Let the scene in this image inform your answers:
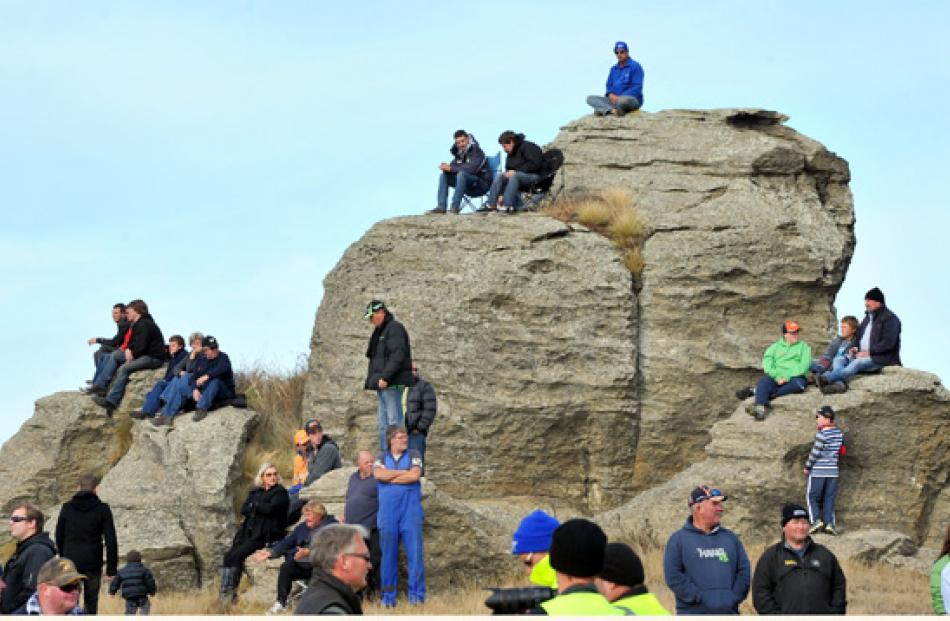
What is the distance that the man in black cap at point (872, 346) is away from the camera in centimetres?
2066

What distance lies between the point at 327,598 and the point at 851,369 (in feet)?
48.5

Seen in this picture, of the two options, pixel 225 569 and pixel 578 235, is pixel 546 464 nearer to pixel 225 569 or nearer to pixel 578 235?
pixel 578 235

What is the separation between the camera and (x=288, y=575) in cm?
1681

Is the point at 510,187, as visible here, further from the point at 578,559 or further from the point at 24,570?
the point at 578,559

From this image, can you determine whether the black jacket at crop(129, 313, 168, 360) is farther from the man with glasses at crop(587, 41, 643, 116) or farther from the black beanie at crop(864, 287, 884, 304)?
the black beanie at crop(864, 287, 884, 304)

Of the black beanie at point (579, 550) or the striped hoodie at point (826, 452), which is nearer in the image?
the black beanie at point (579, 550)

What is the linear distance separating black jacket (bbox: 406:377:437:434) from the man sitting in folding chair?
616 cm

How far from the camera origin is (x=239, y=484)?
A: 22688 mm

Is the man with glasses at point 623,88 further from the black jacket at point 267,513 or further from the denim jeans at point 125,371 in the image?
the black jacket at point 267,513

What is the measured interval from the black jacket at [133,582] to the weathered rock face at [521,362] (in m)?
6.68

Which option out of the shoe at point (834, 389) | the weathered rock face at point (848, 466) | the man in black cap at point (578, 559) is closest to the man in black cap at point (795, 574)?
the man in black cap at point (578, 559)

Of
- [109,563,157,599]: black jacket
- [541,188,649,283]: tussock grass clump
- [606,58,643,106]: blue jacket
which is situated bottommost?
[109,563,157,599]: black jacket

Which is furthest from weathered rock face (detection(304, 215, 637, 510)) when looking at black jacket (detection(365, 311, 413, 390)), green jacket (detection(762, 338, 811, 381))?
black jacket (detection(365, 311, 413, 390))

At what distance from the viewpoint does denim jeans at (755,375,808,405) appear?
20.9m
